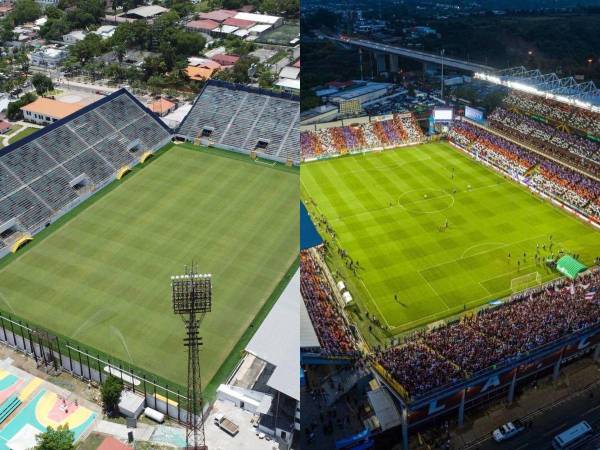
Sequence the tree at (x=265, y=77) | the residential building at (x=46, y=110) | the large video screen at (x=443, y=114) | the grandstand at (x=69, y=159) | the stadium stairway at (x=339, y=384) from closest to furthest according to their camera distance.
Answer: the stadium stairway at (x=339, y=384) → the grandstand at (x=69, y=159) → the large video screen at (x=443, y=114) → the residential building at (x=46, y=110) → the tree at (x=265, y=77)

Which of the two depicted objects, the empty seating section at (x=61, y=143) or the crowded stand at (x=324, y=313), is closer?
the crowded stand at (x=324, y=313)

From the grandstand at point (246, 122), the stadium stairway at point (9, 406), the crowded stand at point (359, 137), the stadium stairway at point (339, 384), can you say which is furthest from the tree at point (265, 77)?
the stadium stairway at point (9, 406)

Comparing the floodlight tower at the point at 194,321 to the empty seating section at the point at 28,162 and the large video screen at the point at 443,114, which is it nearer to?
the empty seating section at the point at 28,162

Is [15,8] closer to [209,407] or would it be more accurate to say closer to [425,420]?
[209,407]

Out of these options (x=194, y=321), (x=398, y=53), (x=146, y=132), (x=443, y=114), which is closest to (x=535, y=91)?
(x=443, y=114)

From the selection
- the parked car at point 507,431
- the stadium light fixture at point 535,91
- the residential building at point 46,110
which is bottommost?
the parked car at point 507,431

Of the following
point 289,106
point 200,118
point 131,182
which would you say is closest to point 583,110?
point 289,106

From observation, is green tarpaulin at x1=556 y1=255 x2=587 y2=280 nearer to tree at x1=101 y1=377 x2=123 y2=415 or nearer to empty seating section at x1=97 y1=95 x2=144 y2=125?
tree at x1=101 y1=377 x2=123 y2=415
